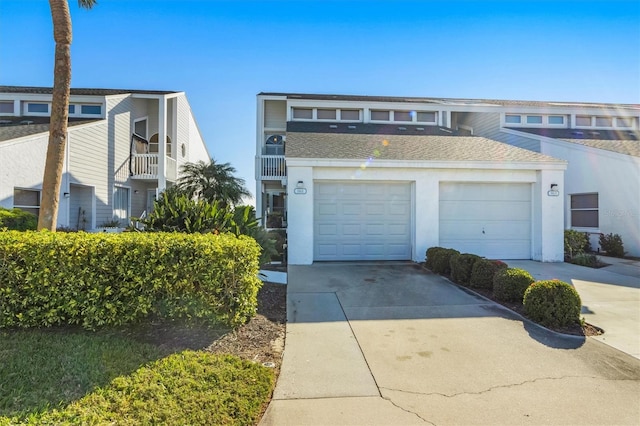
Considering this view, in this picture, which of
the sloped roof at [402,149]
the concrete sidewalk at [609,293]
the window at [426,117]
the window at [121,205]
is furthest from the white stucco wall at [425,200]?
the window at [121,205]

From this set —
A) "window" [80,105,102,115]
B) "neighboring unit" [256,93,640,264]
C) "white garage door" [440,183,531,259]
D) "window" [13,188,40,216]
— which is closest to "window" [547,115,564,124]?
"neighboring unit" [256,93,640,264]

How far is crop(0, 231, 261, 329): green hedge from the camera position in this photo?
→ 13.4 feet

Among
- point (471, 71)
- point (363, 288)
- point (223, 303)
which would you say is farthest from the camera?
point (471, 71)

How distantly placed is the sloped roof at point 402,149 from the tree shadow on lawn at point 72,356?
6321 millimetres

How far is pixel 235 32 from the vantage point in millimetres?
10375

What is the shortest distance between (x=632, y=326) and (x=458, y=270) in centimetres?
295

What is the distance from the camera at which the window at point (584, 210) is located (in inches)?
499

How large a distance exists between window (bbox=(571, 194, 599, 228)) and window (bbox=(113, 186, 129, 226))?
19.2 metres

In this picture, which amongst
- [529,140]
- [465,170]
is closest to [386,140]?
[465,170]

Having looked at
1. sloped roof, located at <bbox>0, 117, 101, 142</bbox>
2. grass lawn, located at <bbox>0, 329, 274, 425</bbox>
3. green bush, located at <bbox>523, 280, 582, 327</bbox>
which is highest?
sloped roof, located at <bbox>0, 117, 101, 142</bbox>

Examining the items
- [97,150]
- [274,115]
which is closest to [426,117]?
[274,115]

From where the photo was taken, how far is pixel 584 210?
13.1 metres

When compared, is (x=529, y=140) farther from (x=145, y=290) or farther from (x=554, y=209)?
(x=145, y=290)

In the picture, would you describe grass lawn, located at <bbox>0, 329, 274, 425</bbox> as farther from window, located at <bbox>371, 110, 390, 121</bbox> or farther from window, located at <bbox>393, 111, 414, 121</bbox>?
window, located at <bbox>393, 111, 414, 121</bbox>
